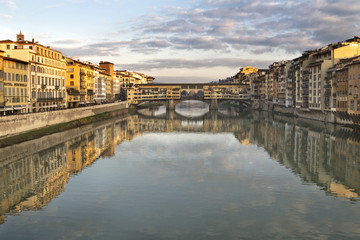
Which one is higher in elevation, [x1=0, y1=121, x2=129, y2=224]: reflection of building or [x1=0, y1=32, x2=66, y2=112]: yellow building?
[x1=0, y1=32, x2=66, y2=112]: yellow building

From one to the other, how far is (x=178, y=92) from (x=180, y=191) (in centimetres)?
9990

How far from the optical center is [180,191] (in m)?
21.6

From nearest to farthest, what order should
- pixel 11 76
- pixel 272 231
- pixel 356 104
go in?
1. pixel 272 231
2. pixel 11 76
3. pixel 356 104

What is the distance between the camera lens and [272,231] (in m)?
15.5

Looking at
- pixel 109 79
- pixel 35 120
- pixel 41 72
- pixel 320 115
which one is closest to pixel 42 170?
pixel 35 120

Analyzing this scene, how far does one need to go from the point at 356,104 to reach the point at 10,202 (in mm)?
44986

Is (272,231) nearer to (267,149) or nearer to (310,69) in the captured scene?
(267,149)

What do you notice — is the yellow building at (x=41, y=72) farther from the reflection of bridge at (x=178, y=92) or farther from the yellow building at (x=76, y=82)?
the reflection of bridge at (x=178, y=92)

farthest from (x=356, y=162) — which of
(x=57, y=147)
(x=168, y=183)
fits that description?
(x=57, y=147)

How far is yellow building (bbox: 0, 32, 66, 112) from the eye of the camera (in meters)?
51.5

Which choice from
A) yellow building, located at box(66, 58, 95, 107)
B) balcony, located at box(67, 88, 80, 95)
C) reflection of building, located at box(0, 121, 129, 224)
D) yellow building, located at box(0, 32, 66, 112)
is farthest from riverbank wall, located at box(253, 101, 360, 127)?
balcony, located at box(67, 88, 80, 95)

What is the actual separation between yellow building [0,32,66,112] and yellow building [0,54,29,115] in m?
1.70

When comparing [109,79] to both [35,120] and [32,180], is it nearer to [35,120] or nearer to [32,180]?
[35,120]

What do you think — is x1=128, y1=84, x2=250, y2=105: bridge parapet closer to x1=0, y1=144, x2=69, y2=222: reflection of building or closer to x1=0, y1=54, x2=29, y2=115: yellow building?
x1=0, y1=54, x2=29, y2=115: yellow building
